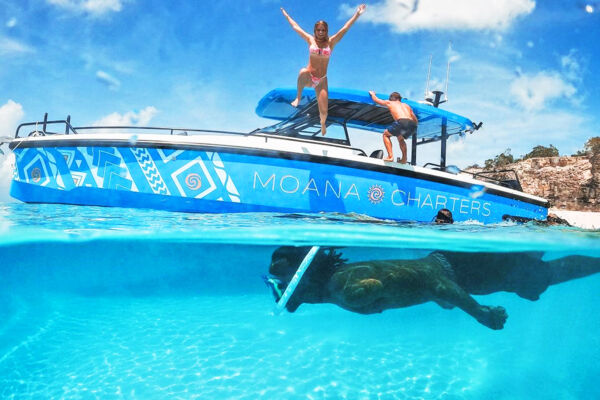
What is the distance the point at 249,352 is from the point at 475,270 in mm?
7257

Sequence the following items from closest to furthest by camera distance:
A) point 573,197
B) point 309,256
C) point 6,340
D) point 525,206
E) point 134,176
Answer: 1. point 309,256
2. point 134,176
3. point 6,340
4. point 525,206
5. point 573,197

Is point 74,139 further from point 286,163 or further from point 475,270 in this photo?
point 475,270

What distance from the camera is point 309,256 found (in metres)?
4.94

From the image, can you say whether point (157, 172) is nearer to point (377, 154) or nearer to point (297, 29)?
point (297, 29)

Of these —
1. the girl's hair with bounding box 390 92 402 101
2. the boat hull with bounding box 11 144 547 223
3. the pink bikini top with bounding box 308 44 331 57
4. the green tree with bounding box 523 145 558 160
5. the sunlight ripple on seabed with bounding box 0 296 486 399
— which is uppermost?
the green tree with bounding box 523 145 558 160

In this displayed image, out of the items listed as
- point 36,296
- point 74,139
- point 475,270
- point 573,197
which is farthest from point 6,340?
point 573,197

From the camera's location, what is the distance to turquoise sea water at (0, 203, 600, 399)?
4395mm

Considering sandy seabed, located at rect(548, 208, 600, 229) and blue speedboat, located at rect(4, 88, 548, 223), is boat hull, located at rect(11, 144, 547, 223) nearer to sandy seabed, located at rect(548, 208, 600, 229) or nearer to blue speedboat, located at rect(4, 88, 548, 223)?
blue speedboat, located at rect(4, 88, 548, 223)

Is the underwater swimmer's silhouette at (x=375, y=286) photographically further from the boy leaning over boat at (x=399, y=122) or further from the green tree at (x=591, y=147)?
the green tree at (x=591, y=147)

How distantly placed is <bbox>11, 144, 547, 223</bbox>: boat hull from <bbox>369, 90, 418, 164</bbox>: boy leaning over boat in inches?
18.2

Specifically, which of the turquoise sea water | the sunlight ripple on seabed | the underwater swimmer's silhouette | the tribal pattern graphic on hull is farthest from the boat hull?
the sunlight ripple on seabed

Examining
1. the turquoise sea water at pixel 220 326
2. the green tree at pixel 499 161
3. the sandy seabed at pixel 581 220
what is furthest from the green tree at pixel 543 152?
the turquoise sea water at pixel 220 326

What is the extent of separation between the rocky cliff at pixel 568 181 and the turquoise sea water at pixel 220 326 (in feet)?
73.7

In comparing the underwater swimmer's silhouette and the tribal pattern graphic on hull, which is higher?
the tribal pattern graphic on hull
